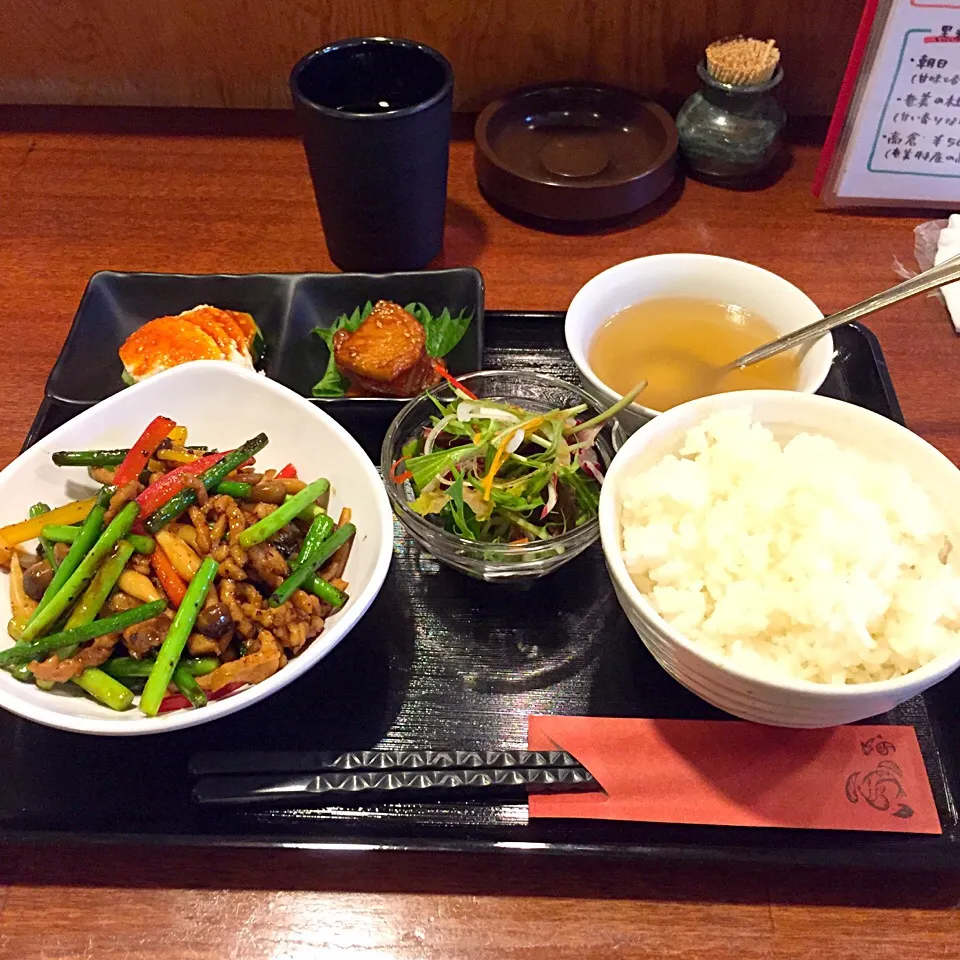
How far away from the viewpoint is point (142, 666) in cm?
122

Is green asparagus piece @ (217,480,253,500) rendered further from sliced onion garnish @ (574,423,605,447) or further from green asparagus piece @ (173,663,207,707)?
sliced onion garnish @ (574,423,605,447)

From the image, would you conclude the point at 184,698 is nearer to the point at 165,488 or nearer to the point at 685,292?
the point at 165,488

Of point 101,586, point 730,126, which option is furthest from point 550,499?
point 730,126

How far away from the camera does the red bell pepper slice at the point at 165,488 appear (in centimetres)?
138

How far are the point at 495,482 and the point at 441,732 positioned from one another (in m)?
0.45

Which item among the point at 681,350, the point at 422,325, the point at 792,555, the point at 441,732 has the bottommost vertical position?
the point at 441,732

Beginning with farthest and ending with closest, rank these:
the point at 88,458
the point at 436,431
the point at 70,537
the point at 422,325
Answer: the point at 422,325 → the point at 436,431 → the point at 88,458 → the point at 70,537

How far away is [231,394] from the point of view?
158 centimetres

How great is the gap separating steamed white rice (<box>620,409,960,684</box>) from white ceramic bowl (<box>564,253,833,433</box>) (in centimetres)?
31

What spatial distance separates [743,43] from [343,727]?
2.05 m

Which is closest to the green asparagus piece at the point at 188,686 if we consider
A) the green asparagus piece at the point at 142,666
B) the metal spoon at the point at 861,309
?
the green asparagus piece at the point at 142,666

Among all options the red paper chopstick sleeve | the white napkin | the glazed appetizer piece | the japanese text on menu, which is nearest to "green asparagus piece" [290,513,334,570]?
the red paper chopstick sleeve

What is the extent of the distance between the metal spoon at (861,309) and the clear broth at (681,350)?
4cm

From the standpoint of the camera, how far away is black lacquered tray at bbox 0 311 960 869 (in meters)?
1.14
